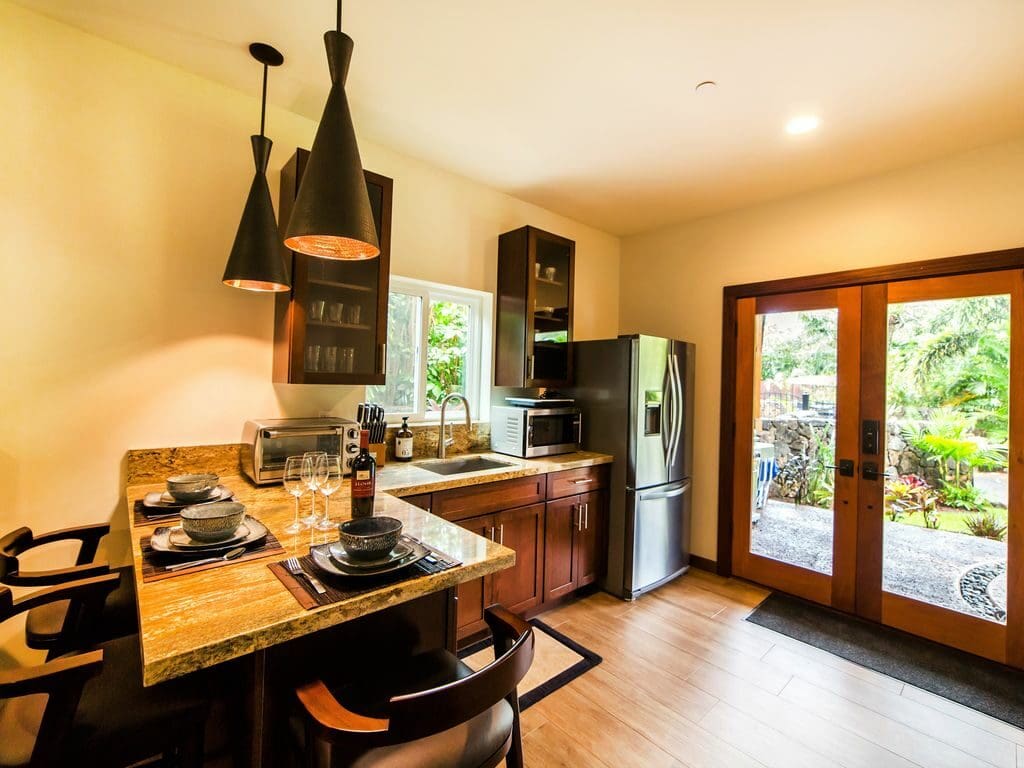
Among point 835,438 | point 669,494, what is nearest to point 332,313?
Answer: point 669,494

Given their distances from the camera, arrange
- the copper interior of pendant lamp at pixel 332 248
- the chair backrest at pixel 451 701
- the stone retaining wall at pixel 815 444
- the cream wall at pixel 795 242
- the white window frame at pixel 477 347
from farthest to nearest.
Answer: the white window frame at pixel 477 347 < the stone retaining wall at pixel 815 444 < the cream wall at pixel 795 242 < the copper interior of pendant lamp at pixel 332 248 < the chair backrest at pixel 451 701

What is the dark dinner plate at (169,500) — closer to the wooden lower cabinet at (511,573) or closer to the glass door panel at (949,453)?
the wooden lower cabinet at (511,573)

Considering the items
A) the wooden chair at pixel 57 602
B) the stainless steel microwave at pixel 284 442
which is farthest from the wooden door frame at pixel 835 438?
the wooden chair at pixel 57 602

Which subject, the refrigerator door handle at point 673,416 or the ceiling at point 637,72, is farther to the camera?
the refrigerator door handle at point 673,416

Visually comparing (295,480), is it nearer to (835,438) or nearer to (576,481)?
(576,481)

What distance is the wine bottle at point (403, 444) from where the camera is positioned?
9.01 feet

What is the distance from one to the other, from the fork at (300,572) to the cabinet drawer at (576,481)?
1.75m

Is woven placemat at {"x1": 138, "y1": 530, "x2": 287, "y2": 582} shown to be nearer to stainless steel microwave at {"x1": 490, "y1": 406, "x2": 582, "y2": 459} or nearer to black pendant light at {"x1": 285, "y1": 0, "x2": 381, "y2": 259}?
black pendant light at {"x1": 285, "y1": 0, "x2": 381, "y2": 259}

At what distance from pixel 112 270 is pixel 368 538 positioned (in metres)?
1.75

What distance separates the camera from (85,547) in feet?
5.74

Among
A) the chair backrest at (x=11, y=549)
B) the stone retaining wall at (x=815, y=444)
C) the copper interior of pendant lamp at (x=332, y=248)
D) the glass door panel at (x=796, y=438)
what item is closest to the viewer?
the chair backrest at (x=11, y=549)

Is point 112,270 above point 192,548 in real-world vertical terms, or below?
above

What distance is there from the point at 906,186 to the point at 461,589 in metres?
3.45

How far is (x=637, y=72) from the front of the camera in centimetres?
201
